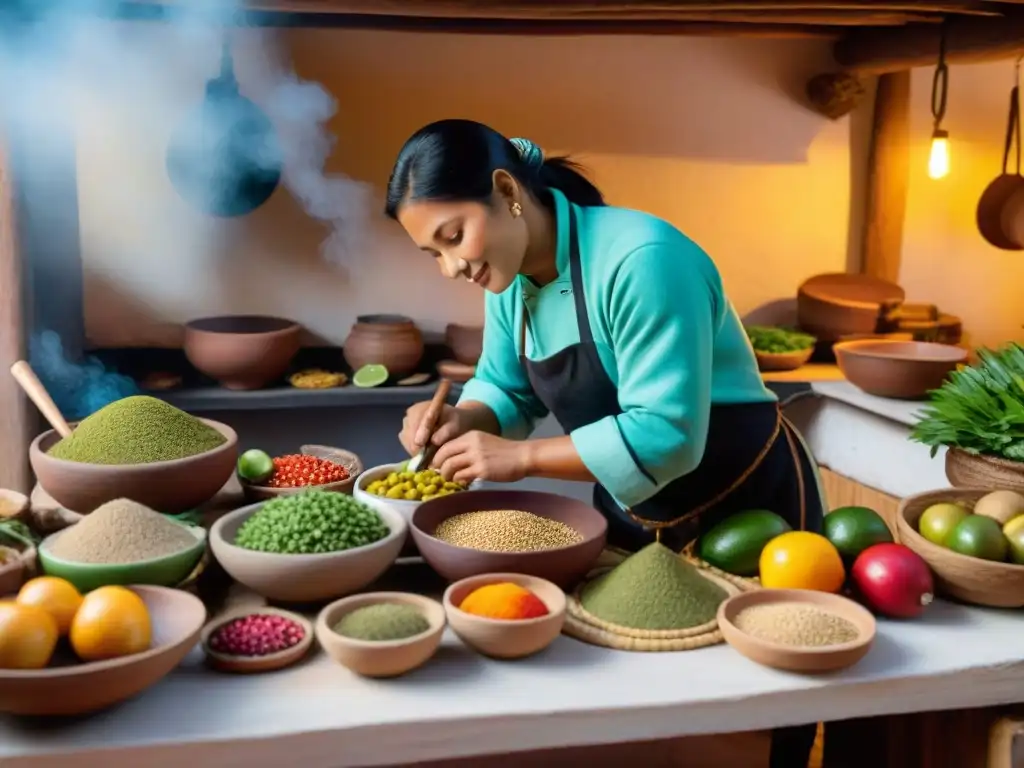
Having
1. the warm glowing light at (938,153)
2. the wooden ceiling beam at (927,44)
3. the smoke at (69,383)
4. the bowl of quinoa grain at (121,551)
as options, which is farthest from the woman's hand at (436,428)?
the warm glowing light at (938,153)

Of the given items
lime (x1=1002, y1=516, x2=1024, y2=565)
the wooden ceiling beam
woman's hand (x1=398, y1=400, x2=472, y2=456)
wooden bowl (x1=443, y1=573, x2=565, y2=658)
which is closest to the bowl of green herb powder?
woman's hand (x1=398, y1=400, x2=472, y2=456)

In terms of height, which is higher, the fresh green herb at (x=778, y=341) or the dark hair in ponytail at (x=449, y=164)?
the dark hair in ponytail at (x=449, y=164)

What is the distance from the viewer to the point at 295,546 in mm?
1498

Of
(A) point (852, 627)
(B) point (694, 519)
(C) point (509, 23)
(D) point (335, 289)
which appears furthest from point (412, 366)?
(A) point (852, 627)

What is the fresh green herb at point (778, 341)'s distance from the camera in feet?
13.6

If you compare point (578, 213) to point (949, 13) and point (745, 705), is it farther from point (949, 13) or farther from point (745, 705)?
point (949, 13)

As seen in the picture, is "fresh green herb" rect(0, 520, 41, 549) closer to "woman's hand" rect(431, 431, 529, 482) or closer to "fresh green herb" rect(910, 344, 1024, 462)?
"woman's hand" rect(431, 431, 529, 482)

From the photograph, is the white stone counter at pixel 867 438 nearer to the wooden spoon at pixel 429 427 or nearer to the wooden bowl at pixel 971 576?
the wooden bowl at pixel 971 576

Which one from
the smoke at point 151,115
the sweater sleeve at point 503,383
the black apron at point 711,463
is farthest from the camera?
the smoke at point 151,115

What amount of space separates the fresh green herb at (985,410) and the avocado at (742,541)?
678mm

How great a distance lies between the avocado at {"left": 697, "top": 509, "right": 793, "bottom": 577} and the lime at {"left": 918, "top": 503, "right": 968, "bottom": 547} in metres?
0.22

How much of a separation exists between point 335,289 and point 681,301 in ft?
8.86

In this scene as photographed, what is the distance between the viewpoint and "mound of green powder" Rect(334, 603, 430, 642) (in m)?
1.34

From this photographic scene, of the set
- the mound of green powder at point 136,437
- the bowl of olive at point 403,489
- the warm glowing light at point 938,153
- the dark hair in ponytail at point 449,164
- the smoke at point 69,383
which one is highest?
the warm glowing light at point 938,153
